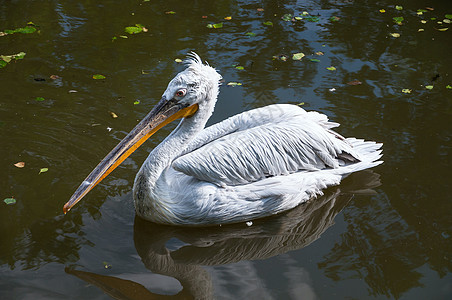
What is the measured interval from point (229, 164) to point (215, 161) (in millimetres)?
126

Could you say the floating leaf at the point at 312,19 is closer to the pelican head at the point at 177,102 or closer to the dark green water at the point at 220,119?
the dark green water at the point at 220,119

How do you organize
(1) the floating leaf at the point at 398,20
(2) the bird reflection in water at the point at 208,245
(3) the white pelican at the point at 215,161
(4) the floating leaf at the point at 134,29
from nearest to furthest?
(2) the bird reflection in water at the point at 208,245 < (3) the white pelican at the point at 215,161 < (4) the floating leaf at the point at 134,29 < (1) the floating leaf at the point at 398,20

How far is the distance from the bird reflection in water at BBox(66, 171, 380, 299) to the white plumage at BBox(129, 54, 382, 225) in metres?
0.09

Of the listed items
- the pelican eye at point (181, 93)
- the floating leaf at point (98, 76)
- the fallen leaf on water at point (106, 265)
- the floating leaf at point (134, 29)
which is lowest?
the fallen leaf on water at point (106, 265)

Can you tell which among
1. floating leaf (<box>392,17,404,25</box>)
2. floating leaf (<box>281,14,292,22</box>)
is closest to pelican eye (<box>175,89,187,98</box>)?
floating leaf (<box>281,14,292,22</box>)

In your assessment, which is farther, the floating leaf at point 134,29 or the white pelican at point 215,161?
the floating leaf at point 134,29

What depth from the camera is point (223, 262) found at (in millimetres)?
4340

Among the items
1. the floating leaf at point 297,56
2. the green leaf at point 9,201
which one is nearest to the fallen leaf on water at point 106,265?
the green leaf at point 9,201

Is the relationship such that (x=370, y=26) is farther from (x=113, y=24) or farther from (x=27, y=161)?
(x=27, y=161)

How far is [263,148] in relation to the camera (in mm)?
4766

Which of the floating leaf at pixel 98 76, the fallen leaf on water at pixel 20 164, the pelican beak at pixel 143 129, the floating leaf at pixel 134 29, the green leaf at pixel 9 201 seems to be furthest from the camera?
the floating leaf at pixel 134 29

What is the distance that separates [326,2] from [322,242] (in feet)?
18.5

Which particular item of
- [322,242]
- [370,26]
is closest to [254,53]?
[370,26]

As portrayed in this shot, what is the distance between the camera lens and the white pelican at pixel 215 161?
4.53 meters
